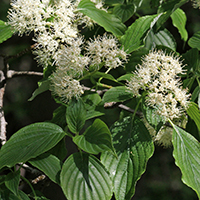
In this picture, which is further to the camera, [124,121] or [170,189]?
[170,189]

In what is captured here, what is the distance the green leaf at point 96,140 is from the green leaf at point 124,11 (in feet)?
1.18

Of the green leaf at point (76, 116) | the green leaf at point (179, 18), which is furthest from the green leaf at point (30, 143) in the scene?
the green leaf at point (179, 18)

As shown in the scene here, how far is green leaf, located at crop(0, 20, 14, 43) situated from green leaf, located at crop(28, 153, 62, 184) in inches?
11.3

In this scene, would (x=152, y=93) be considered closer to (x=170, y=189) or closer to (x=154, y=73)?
(x=154, y=73)

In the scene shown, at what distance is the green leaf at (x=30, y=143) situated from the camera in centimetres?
46

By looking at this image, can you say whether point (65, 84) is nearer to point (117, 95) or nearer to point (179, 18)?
point (117, 95)

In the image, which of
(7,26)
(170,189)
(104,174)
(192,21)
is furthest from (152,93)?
(170,189)

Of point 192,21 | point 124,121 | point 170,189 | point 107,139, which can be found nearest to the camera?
point 107,139

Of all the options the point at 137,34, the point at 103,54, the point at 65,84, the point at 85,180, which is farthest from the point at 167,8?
the point at 85,180

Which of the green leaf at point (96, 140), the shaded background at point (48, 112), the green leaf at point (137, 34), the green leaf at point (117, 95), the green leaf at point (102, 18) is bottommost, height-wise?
the shaded background at point (48, 112)

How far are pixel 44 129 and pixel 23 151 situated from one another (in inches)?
2.2

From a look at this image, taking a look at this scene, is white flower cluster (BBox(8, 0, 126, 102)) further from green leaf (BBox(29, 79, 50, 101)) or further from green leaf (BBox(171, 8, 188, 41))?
green leaf (BBox(171, 8, 188, 41))

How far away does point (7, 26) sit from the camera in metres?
0.63

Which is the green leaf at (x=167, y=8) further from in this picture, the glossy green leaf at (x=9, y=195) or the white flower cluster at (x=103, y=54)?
the glossy green leaf at (x=9, y=195)
